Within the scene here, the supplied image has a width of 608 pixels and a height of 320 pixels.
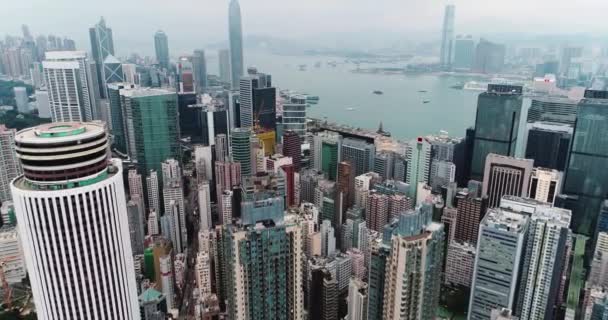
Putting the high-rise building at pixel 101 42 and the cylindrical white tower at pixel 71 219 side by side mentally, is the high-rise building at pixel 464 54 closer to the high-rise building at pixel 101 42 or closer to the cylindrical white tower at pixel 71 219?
the high-rise building at pixel 101 42

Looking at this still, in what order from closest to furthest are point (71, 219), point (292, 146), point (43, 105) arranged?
point (71, 219), point (292, 146), point (43, 105)

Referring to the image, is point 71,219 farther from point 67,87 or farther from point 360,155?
point 67,87

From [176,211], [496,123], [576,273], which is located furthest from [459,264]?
[176,211]

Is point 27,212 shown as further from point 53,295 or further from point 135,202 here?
point 135,202

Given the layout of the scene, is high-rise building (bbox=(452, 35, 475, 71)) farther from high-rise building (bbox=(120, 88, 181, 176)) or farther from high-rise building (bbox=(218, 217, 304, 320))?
high-rise building (bbox=(218, 217, 304, 320))

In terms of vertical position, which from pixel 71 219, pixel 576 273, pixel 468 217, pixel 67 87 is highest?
pixel 67 87

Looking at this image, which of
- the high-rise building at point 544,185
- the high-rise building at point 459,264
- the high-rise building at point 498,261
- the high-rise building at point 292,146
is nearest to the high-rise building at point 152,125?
the high-rise building at point 292,146

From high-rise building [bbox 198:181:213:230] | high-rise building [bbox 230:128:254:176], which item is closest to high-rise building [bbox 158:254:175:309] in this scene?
high-rise building [bbox 198:181:213:230]
